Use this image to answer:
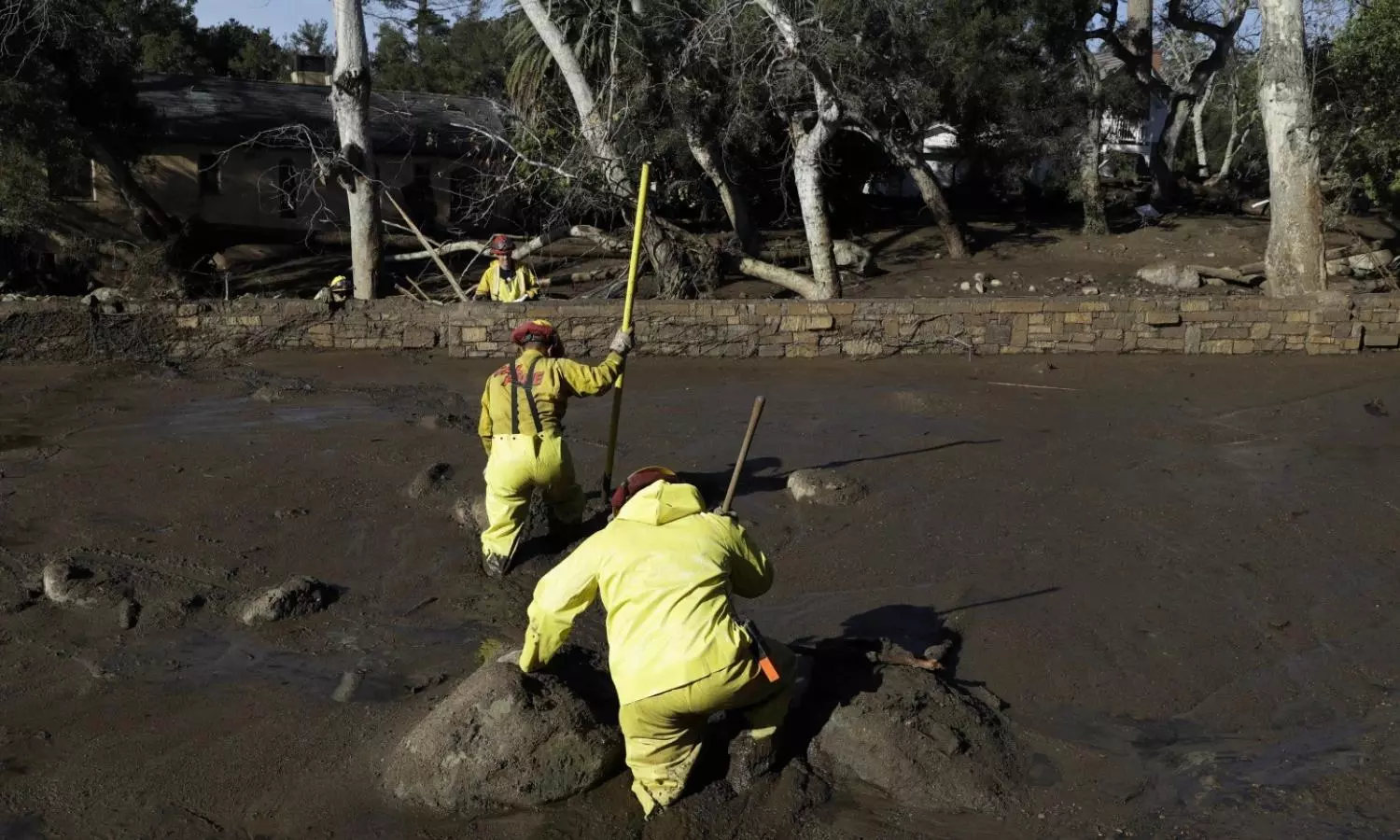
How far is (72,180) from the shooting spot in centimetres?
2264

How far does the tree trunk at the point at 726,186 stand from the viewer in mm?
18281

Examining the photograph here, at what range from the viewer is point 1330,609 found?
6.64m

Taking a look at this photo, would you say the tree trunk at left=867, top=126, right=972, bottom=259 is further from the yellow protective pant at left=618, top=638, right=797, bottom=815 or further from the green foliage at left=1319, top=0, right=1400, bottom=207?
the yellow protective pant at left=618, top=638, right=797, bottom=815

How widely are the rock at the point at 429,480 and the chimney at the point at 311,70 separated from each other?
30.3 metres

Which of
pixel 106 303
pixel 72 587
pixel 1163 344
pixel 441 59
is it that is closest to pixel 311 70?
pixel 441 59

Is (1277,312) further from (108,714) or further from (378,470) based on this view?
(108,714)

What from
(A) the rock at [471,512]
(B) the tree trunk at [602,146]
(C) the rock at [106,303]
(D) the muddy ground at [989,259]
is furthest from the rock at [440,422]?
(D) the muddy ground at [989,259]

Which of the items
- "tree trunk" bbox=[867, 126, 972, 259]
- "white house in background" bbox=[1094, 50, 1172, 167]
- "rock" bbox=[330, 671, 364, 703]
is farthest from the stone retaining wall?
"white house in background" bbox=[1094, 50, 1172, 167]

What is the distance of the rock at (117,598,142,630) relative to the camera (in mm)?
6688

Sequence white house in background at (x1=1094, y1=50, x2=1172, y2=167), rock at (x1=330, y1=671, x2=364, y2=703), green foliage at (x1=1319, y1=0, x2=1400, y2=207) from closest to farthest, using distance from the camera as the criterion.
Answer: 1. rock at (x1=330, y1=671, x2=364, y2=703)
2. green foliage at (x1=1319, y1=0, x2=1400, y2=207)
3. white house in background at (x1=1094, y1=50, x2=1172, y2=167)

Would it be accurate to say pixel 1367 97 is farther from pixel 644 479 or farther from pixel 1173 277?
pixel 644 479

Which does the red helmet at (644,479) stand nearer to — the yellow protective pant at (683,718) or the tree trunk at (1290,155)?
the yellow protective pant at (683,718)

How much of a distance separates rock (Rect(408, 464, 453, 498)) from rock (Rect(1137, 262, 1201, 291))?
13040 mm

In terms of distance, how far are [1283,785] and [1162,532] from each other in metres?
2.98
